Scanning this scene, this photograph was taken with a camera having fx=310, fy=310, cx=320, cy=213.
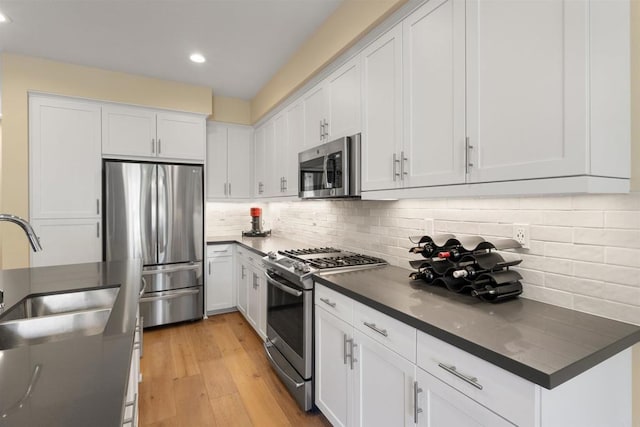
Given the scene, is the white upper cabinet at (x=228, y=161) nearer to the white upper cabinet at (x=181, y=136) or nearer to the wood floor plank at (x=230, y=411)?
the white upper cabinet at (x=181, y=136)

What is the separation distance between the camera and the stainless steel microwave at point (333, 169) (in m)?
2.12

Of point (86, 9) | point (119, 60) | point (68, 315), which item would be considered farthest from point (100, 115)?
point (68, 315)

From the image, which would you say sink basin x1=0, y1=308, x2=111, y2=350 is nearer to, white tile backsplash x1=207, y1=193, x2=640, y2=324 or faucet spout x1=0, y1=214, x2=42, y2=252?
faucet spout x1=0, y1=214, x2=42, y2=252

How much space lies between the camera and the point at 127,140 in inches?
132

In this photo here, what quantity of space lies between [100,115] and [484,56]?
3601mm

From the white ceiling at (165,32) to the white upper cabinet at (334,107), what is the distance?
1.51 feet

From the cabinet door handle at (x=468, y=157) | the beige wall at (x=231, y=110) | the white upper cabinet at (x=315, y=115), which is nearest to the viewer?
the cabinet door handle at (x=468, y=157)

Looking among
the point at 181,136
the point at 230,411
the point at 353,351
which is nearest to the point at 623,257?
the point at 353,351

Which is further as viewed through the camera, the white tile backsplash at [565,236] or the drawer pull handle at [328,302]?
the drawer pull handle at [328,302]

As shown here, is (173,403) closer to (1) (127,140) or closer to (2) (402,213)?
(2) (402,213)

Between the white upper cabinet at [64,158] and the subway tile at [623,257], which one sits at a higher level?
the white upper cabinet at [64,158]

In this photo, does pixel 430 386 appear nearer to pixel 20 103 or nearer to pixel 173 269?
pixel 173 269

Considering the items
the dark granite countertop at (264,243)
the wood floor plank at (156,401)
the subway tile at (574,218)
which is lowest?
the wood floor plank at (156,401)

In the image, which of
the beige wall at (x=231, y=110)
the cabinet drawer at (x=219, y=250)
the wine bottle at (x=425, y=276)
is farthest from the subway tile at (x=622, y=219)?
the beige wall at (x=231, y=110)
